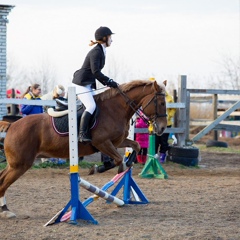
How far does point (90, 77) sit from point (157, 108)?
114 cm

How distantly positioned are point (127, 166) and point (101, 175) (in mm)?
4163

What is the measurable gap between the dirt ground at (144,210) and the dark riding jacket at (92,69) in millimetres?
1949

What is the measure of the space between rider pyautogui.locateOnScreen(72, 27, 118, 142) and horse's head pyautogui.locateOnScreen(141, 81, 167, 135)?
0.61 metres

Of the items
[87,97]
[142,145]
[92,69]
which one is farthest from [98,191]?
[142,145]

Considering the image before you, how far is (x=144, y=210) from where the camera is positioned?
28.0ft

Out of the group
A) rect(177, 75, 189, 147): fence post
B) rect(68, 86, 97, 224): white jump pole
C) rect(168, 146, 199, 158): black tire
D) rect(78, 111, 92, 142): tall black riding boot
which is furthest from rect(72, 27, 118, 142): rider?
rect(177, 75, 189, 147): fence post

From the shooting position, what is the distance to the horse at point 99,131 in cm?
818

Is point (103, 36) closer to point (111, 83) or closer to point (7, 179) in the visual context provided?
point (111, 83)

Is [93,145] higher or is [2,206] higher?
[93,145]

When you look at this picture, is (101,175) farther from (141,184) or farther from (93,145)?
(93,145)

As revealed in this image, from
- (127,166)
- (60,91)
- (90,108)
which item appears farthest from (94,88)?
(60,91)

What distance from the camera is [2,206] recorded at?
8141 mm

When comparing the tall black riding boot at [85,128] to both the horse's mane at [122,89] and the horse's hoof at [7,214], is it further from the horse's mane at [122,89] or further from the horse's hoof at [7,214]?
the horse's hoof at [7,214]

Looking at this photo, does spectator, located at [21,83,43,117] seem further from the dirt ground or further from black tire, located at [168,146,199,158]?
black tire, located at [168,146,199,158]
